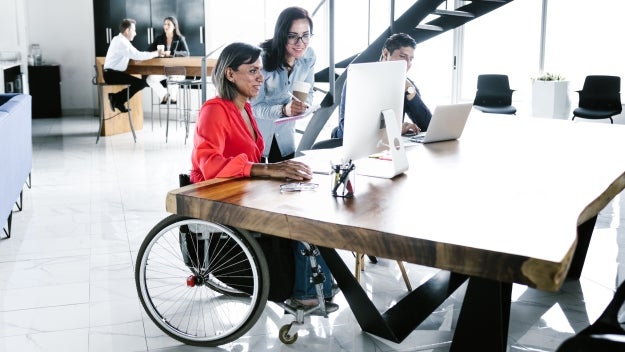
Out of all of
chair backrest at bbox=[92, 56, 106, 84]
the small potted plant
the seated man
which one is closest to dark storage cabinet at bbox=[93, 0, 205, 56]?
chair backrest at bbox=[92, 56, 106, 84]

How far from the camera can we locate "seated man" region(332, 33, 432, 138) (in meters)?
4.04

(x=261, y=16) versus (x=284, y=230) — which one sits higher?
(x=261, y=16)

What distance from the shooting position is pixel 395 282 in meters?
3.80

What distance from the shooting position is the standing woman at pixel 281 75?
3803mm

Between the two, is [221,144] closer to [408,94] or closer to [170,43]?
[408,94]

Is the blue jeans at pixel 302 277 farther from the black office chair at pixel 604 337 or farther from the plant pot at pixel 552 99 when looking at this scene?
the plant pot at pixel 552 99

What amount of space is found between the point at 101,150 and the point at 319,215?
6.48 metres

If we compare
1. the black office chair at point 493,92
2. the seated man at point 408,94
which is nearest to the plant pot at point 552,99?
the black office chair at point 493,92

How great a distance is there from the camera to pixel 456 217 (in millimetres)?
2283

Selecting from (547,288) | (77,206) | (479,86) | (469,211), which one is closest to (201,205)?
(469,211)

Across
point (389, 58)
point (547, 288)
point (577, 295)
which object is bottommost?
point (577, 295)

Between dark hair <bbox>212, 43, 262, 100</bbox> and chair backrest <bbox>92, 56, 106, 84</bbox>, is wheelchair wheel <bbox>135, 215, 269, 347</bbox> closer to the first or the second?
dark hair <bbox>212, 43, 262, 100</bbox>

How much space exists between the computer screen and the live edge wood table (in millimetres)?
161

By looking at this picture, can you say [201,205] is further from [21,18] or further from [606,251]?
[21,18]
